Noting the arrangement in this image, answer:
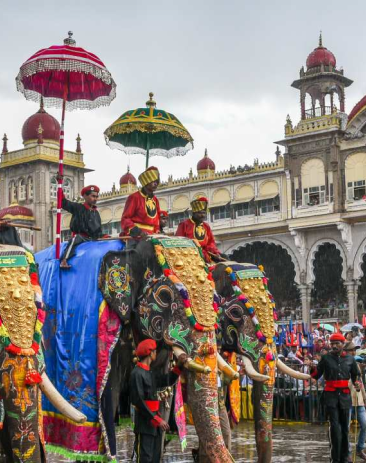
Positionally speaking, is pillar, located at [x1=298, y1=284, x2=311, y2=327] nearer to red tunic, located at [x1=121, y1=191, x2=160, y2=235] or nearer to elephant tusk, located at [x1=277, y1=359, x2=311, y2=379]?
elephant tusk, located at [x1=277, y1=359, x2=311, y2=379]

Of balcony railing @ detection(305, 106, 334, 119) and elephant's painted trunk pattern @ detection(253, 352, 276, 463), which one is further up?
balcony railing @ detection(305, 106, 334, 119)

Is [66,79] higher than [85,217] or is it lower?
higher

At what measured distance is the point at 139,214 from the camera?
7.88 metres

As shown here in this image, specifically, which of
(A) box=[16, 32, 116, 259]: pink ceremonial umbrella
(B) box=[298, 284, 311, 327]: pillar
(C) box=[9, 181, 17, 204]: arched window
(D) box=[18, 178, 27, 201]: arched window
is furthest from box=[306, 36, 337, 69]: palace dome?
(A) box=[16, 32, 116, 259]: pink ceremonial umbrella

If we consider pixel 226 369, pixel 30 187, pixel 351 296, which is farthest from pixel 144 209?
pixel 30 187

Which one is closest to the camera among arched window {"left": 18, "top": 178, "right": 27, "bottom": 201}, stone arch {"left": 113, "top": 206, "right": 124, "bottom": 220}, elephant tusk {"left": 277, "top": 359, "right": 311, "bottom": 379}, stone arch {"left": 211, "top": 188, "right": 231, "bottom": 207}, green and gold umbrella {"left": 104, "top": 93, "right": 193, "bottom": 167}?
elephant tusk {"left": 277, "top": 359, "right": 311, "bottom": 379}

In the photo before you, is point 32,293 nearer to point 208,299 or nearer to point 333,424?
point 208,299

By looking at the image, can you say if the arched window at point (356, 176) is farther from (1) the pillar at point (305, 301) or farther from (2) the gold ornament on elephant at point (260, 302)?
(2) the gold ornament on elephant at point (260, 302)

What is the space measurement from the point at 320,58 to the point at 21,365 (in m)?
28.7

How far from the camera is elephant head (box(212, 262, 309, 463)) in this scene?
24.6 ft

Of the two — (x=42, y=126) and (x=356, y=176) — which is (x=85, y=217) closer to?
(x=356, y=176)

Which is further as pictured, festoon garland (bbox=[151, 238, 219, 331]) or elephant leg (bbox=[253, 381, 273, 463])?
elephant leg (bbox=[253, 381, 273, 463])

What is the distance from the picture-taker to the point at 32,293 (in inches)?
228

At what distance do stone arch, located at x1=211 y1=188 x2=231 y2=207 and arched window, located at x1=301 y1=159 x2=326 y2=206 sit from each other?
379cm
